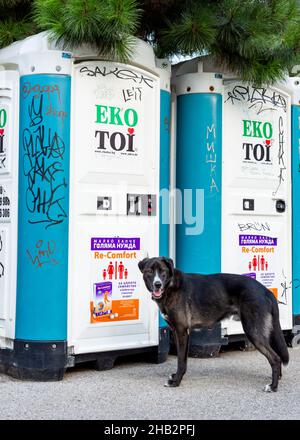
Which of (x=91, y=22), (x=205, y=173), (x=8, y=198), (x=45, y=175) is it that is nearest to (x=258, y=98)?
(x=205, y=173)

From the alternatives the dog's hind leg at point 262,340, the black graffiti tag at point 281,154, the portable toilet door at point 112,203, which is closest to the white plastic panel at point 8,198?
the portable toilet door at point 112,203

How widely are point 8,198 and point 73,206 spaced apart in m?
0.66

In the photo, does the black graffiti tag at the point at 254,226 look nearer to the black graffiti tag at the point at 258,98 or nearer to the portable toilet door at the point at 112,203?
the portable toilet door at the point at 112,203

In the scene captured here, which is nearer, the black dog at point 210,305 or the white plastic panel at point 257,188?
the black dog at point 210,305

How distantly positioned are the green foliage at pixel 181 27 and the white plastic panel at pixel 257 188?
0.43 meters

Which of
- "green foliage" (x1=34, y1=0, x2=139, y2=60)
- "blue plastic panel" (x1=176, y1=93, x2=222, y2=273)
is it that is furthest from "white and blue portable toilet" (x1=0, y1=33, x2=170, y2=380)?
"blue plastic panel" (x1=176, y1=93, x2=222, y2=273)

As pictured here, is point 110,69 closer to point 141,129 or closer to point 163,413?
point 141,129

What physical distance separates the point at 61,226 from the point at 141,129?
1.36 meters

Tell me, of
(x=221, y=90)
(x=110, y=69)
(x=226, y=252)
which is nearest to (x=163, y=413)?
(x=226, y=252)

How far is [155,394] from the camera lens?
5.41 metres

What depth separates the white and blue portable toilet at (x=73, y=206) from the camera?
591cm

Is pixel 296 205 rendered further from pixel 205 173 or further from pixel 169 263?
pixel 169 263

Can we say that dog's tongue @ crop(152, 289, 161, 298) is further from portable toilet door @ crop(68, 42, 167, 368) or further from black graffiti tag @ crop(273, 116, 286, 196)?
black graffiti tag @ crop(273, 116, 286, 196)

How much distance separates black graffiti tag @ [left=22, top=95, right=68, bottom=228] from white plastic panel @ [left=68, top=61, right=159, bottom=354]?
0.13 metres
